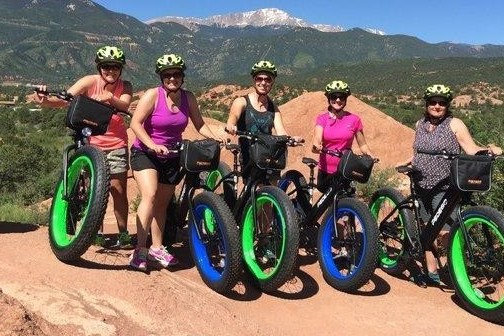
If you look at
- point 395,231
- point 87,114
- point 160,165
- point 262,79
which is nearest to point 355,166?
point 395,231

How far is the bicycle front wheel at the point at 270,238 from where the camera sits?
4.48 meters

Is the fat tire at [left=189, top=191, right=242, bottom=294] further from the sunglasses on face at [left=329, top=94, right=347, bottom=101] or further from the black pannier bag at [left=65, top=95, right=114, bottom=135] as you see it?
the sunglasses on face at [left=329, top=94, right=347, bottom=101]

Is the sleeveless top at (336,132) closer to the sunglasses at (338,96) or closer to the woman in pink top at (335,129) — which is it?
the woman in pink top at (335,129)

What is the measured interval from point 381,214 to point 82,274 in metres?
3.60

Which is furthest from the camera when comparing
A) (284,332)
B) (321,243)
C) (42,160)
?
(42,160)

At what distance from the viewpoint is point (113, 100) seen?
5000mm

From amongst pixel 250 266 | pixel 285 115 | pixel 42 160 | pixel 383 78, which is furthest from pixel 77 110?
pixel 383 78

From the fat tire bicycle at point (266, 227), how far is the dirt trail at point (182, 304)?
227 millimetres

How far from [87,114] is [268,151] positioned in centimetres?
163

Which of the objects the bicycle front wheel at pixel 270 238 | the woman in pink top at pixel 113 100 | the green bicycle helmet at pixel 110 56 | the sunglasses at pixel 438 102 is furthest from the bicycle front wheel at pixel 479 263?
the green bicycle helmet at pixel 110 56

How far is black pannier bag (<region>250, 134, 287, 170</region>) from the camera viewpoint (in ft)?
15.4

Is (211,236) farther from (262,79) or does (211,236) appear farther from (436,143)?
(436,143)

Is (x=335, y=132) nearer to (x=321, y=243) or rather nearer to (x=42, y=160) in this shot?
(x=321, y=243)

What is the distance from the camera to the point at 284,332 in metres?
4.11
